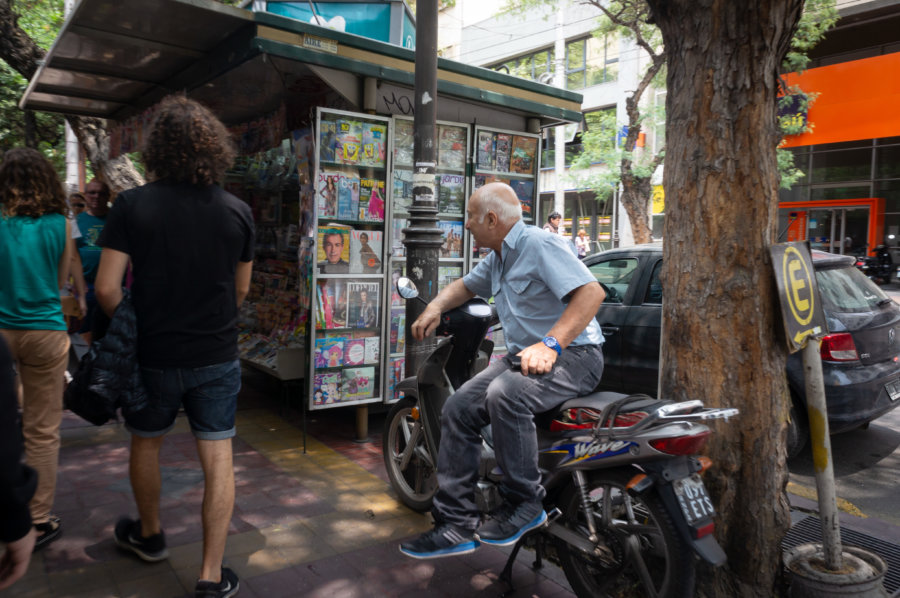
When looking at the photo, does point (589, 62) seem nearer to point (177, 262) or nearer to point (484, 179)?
point (484, 179)

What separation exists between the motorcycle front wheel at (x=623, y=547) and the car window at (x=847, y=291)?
10.3ft

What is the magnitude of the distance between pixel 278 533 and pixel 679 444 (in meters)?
2.36

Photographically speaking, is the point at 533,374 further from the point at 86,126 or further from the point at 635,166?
the point at 635,166

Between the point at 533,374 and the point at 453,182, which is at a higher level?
the point at 453,182

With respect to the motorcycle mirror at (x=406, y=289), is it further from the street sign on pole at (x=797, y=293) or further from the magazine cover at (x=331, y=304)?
the magazine cover at (x=331, y=304)

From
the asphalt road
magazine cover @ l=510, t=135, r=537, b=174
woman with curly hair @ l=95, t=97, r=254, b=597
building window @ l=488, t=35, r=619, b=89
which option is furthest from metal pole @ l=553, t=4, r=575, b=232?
woman with curly hair @ l=95, t=97, r=254, b=597

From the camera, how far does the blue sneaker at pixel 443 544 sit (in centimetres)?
306

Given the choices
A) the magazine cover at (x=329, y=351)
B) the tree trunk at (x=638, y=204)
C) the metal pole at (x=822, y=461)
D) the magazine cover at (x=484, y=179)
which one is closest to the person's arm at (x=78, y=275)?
the magazine cover at (x=329, y=351)

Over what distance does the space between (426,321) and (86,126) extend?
29.7 ft

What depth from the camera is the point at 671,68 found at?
10.4 ft

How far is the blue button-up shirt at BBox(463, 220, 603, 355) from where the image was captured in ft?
10.1

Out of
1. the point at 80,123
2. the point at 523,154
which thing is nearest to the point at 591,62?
the point at 80,123

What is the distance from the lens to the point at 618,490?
292cm

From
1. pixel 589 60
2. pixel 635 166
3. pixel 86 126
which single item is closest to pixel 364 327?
pixel 86 126
